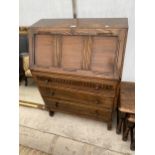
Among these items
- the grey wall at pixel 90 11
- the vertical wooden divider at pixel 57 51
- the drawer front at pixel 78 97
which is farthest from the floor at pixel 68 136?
the vertical wooden divider at pixel 57 51

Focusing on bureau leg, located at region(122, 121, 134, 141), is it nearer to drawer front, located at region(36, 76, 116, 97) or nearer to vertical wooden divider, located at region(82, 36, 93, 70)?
drawer front, located at region(36, 76, 116, 97)

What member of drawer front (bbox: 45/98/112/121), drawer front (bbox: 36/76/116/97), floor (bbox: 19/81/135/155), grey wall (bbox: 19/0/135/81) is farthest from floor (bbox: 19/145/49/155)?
grey wall (bbox: 19/0/135/81)

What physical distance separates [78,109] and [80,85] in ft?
1.34

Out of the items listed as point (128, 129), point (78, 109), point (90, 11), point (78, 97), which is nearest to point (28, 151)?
point (78, 109)

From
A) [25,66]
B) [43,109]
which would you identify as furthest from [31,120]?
[25,66]

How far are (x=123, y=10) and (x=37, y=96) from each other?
5.23 ft

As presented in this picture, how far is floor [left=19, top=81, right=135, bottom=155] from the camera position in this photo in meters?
2.05

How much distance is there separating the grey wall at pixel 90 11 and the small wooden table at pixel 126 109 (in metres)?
0.24

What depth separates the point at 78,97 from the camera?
2070 millimetres

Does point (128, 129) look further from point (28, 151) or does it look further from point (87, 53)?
point (28, 151)

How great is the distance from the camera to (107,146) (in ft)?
6.70

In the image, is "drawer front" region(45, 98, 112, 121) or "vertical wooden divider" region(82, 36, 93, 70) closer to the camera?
"vertical wooden divider" region(82, 36, 93, 70)

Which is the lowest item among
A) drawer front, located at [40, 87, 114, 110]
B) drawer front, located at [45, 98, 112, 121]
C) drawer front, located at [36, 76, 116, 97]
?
drawer front, located at [45, 98, 112, 121]
